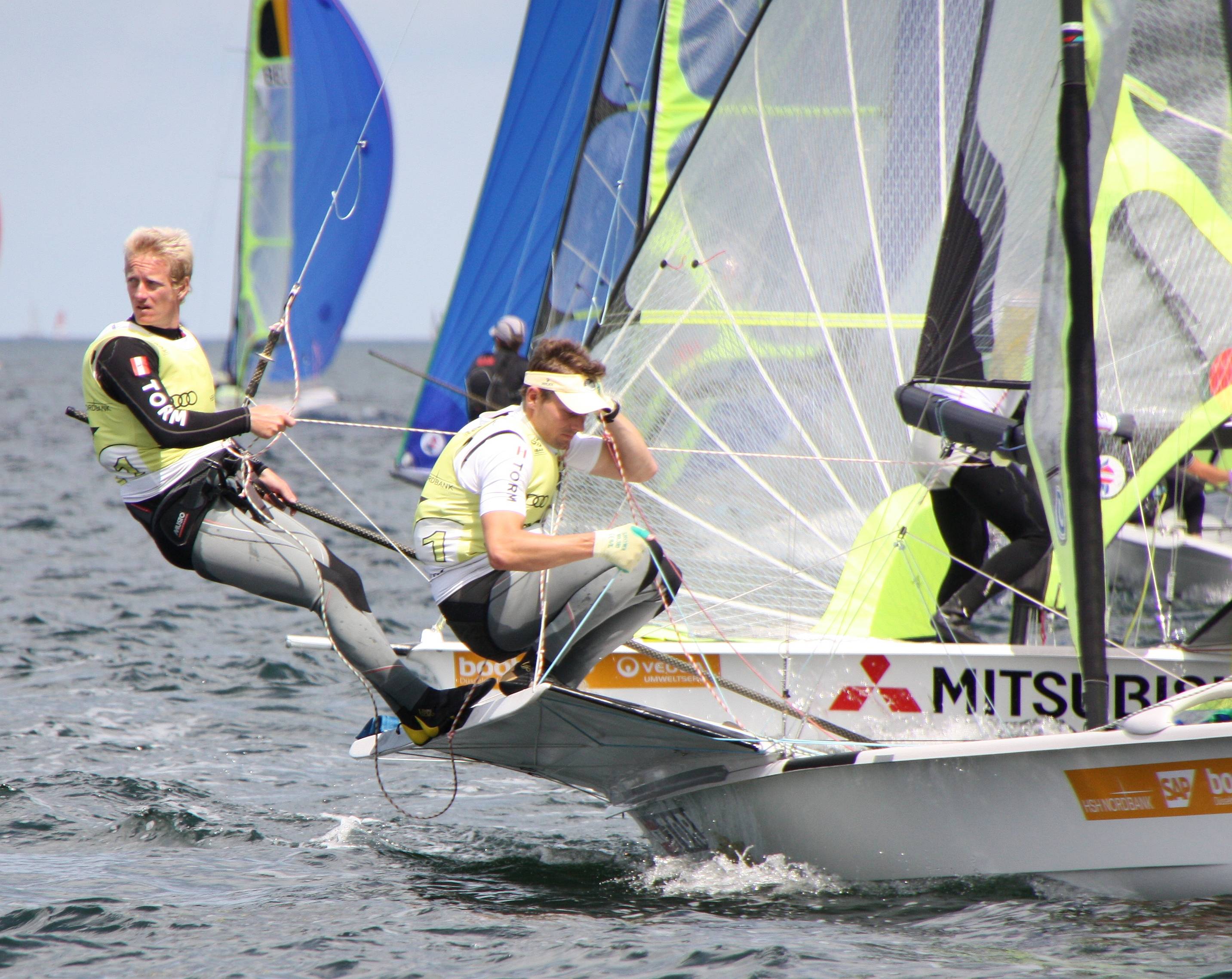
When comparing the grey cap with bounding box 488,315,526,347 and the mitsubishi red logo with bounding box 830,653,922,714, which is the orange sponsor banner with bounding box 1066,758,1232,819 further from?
the grey cap with bounding box 488,315,526,347

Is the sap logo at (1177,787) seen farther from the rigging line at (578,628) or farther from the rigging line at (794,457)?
the rigging line at (794,457)

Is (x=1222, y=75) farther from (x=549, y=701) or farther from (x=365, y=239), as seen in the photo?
(x=365, y=239)

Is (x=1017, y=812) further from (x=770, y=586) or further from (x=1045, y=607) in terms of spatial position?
(x=770, y=586)

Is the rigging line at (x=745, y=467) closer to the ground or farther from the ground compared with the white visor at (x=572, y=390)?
closer to the ground

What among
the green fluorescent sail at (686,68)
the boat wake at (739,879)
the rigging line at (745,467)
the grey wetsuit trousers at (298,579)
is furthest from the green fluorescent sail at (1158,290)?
the green fluorescent sail at (686,68)

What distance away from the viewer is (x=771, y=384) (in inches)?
238

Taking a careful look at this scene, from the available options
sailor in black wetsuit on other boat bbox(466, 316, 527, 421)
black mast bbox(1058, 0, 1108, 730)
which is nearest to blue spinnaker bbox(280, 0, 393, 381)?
sailor in black wetsuit on other boat bbox(466, 316, 527, 421)

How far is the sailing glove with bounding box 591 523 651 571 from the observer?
3.85 m

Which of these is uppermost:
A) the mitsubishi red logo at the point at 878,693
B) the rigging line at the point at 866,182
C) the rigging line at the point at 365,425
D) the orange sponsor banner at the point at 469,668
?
the rigging line at the point at 866,182

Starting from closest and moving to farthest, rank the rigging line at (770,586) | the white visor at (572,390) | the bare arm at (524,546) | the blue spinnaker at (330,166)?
the bare arm at (524,546)
the white visor at (572,390)
the rigging line at (770,586)
the blue spinnaker at (330,166)

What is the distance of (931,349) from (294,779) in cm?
310

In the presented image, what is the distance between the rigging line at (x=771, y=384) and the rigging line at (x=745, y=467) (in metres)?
0.17

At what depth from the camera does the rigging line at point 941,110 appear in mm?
5926

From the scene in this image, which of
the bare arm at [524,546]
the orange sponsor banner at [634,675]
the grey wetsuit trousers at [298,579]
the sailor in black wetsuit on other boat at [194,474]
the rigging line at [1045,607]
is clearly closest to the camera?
the bare arm at [524,546]
